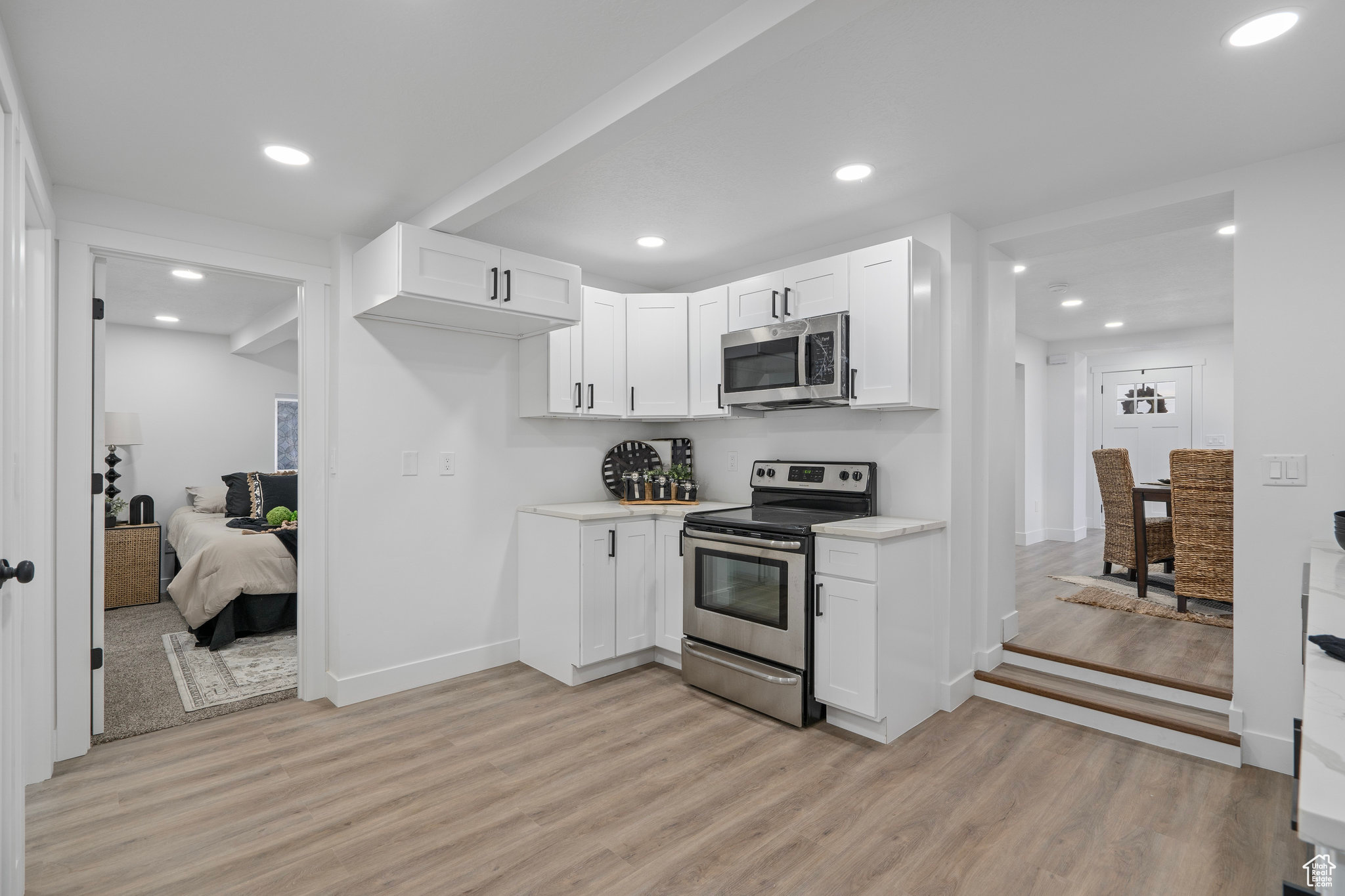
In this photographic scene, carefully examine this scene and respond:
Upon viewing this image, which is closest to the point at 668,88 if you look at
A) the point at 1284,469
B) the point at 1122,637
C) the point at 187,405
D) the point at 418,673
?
the point at 1284,469

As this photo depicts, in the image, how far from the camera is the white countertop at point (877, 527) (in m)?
2.70

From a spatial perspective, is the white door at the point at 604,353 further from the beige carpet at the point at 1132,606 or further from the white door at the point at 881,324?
the beige carpet at the point at 1132,606

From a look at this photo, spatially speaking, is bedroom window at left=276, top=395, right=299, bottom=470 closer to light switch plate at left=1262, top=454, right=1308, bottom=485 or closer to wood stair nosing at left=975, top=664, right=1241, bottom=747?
wood stair nosing at left=975, top=664, right=1241, bottom=747

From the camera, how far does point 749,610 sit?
3.14 m

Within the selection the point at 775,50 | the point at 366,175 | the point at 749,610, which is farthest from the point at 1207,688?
the point at 366,175

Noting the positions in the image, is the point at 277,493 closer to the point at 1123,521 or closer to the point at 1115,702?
the point at 1115,702

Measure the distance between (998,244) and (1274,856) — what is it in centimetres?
256

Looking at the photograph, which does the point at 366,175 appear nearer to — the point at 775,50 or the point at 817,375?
the point at 775,50

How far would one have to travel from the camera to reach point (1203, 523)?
163 inches

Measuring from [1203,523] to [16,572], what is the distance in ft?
17.8

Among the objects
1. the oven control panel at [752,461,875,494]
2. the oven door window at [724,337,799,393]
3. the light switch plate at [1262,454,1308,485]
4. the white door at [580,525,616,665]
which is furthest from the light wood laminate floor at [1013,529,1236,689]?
the white door at [580,525,616,665]

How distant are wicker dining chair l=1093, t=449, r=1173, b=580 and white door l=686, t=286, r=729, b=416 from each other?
11.5ft

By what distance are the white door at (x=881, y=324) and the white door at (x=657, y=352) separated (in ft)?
3.76

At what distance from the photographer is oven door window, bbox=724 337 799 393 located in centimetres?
327
